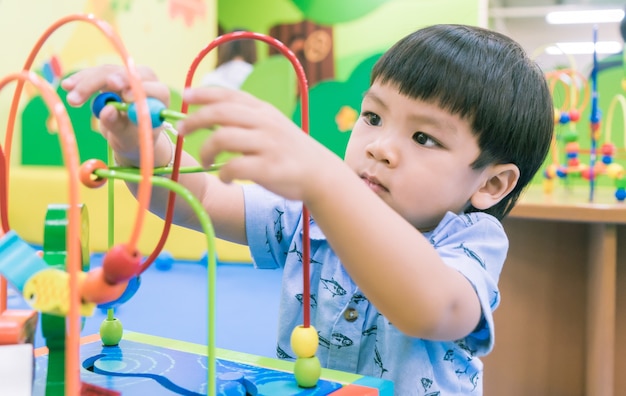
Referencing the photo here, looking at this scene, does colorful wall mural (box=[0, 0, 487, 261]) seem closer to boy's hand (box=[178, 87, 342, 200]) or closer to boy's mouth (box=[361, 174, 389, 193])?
boy's mouth (box=[361, 174, 389, 193])

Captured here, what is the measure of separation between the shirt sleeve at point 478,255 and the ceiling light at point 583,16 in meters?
5.22

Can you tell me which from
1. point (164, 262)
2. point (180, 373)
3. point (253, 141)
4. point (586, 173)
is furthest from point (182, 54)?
point (253, 141)

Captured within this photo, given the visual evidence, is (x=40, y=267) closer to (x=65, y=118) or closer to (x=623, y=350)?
(x=65, y=118)

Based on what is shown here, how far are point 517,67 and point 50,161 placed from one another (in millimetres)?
3106

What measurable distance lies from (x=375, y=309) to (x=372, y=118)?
0.62ft

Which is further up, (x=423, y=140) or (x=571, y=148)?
(x=423, y=140)

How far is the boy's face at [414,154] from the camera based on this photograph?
62 cm

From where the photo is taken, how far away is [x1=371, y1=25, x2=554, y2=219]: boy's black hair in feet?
2.08

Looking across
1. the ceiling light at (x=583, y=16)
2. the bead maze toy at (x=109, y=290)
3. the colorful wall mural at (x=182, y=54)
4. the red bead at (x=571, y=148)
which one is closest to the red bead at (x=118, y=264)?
the bead maze toy at (x=109, y=290)

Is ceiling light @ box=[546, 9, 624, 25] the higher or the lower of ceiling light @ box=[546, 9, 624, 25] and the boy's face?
the higher

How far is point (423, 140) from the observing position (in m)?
0.63

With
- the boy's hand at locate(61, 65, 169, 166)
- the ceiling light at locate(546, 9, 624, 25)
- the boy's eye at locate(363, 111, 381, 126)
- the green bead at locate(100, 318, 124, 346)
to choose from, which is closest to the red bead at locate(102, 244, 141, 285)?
the boy's hand at locate(61, 65, 169, 166)

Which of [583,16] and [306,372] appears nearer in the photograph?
[306,372]

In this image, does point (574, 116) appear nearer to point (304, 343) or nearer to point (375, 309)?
point (375, 309)
